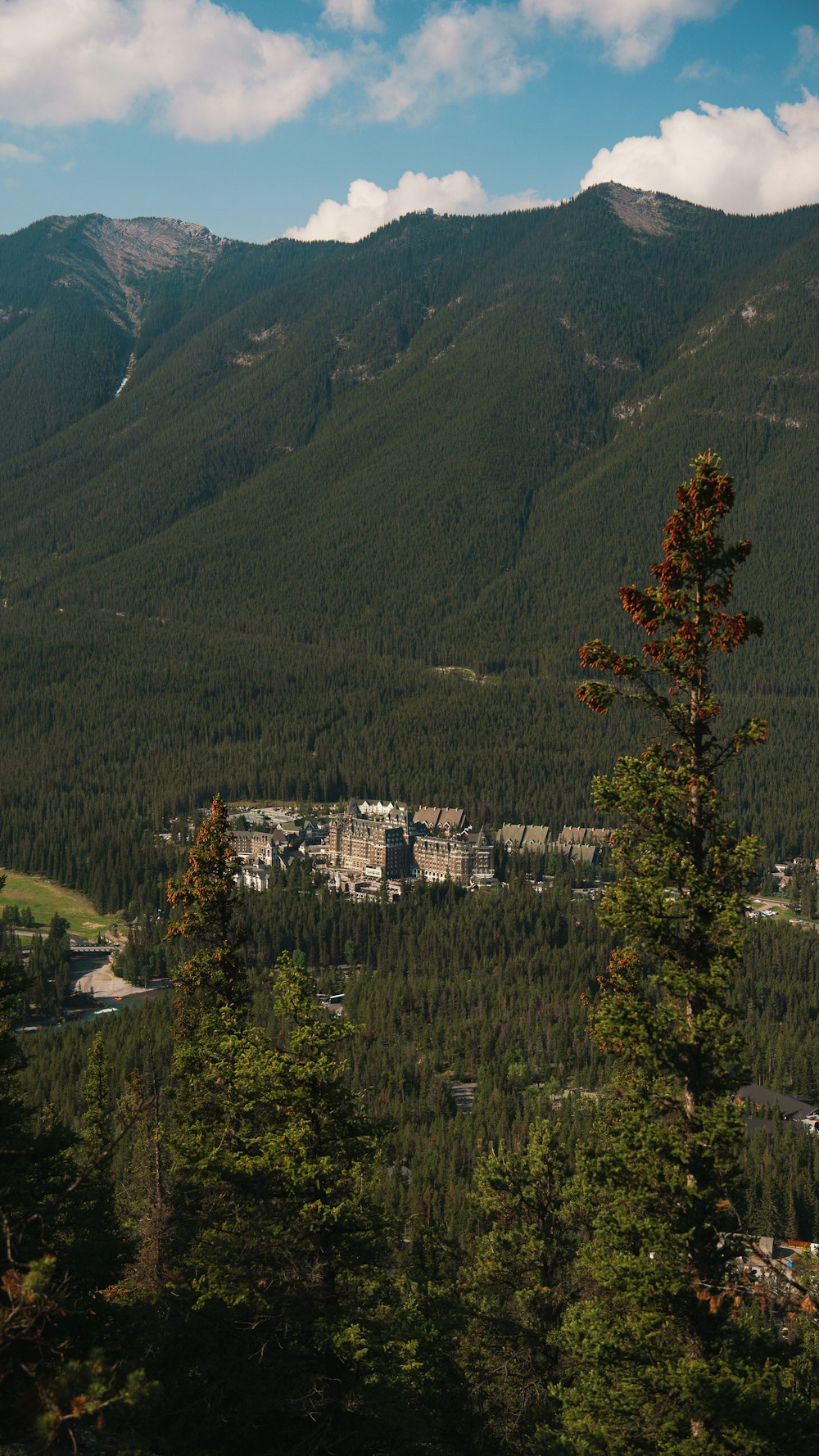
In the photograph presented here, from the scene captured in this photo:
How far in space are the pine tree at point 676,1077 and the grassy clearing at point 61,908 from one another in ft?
512

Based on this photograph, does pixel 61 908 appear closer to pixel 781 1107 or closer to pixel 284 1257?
pixel 781 1107

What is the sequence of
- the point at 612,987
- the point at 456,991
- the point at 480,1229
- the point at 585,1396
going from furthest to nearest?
the point at 456,991 → the point at 480,1229 → the point at 612,987 → the point at 585,1396

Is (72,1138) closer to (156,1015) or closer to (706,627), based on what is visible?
(706,627)

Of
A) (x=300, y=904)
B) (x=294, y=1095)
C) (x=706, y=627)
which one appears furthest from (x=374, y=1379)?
(x=300, y=904)

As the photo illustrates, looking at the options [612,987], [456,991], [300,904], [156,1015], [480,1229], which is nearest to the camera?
[612,987]

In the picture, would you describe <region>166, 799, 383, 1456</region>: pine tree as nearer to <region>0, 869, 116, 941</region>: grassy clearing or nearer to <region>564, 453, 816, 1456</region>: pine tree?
<region>564, 453, 816, 1456</region>: pine tree

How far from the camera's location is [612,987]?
26.7 m

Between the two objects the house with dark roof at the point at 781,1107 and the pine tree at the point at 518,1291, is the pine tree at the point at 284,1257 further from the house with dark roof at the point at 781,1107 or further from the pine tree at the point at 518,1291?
the house with dark roof at the point at 781,1107

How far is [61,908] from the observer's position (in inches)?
7485

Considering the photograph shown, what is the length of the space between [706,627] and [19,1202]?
19.7 metres

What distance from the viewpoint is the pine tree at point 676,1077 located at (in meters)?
24.1

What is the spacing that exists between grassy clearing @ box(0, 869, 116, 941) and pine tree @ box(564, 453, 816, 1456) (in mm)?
156071

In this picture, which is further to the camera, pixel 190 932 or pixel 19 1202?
pixel 190 932

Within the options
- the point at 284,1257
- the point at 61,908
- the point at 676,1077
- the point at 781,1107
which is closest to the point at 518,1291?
the point at 284,1257
